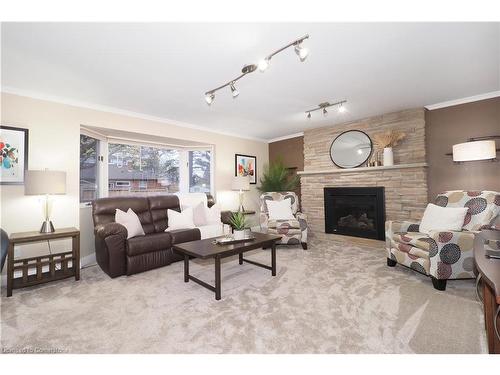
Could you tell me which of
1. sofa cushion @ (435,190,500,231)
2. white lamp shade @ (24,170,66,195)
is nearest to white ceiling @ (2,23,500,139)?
white lamp shade @ (24,170,66,195)

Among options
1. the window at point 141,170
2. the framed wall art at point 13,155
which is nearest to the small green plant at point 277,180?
the window at point 141,170

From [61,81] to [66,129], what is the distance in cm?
73

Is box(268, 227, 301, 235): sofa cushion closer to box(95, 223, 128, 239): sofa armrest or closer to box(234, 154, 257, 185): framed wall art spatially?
box(234, 154, 257, 185): framed wall art

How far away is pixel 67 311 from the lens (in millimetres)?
2002

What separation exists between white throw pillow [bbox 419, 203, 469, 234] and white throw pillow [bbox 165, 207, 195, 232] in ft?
10.5

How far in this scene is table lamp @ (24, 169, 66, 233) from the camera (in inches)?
98.8

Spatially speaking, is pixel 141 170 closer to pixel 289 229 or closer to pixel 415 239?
pixel 289 229

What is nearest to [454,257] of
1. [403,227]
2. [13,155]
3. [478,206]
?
[403,227]

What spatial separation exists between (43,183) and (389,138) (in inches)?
192

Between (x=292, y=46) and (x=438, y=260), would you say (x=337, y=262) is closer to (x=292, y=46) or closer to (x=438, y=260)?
(x=438, y=260)

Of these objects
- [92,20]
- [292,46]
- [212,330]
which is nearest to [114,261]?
[212,330]

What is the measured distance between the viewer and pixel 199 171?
504cm

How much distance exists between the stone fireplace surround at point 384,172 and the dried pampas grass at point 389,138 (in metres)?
0.11
